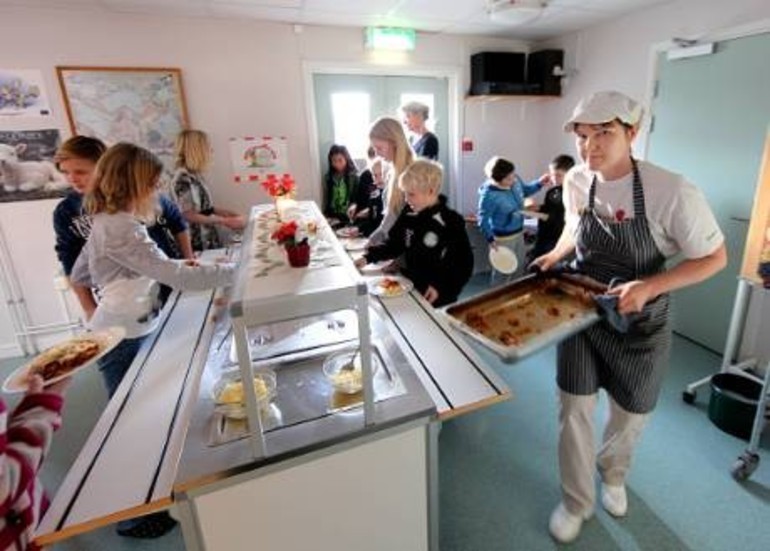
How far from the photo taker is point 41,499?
1.02 meters

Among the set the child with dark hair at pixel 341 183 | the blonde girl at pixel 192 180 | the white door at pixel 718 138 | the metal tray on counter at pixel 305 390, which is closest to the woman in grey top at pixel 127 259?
the metal tray on counter at pixel 305 390

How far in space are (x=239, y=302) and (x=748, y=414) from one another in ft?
7.83

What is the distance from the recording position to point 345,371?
1.20m

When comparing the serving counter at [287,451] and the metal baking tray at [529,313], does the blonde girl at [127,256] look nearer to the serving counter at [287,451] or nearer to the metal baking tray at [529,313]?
the serving counter at [287,451]

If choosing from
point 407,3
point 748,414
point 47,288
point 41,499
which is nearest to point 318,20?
point 407,3

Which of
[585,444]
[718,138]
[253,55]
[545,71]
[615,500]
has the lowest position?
[615,500]

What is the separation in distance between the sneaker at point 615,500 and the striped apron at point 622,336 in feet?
1.42

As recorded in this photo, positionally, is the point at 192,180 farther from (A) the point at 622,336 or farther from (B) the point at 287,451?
(A) the point at 622,336

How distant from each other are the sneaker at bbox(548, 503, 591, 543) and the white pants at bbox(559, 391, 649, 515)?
0.02 meters

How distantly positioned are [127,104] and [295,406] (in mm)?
2942

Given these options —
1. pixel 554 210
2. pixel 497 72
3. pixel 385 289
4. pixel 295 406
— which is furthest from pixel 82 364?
pixel 497 72

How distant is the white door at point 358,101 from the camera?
3.69 m

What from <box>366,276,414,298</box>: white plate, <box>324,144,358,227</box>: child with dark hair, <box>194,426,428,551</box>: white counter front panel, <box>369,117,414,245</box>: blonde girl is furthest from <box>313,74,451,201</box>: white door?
<box>194,426,428,551</box>: white counter front panel

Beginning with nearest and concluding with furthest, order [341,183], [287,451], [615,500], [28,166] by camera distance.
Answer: [287,451], [615,500], [28,166], [341,183]
